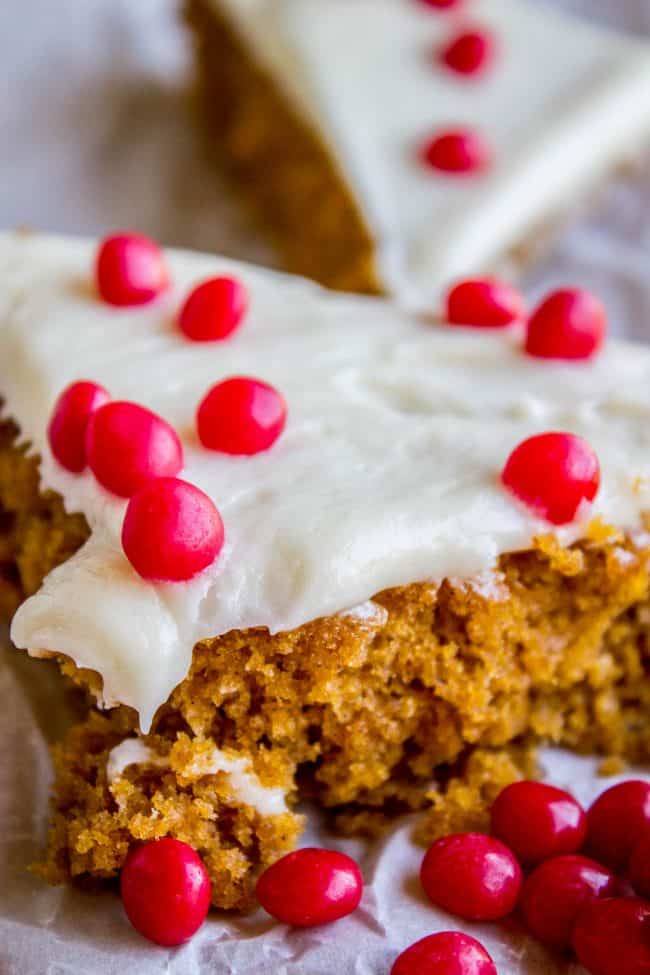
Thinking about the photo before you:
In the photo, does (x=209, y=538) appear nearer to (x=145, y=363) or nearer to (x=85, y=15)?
(x=145, y=363)

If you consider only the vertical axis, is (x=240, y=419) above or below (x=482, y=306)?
below

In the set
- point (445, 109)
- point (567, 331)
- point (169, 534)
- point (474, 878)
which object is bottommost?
point (474, 878)

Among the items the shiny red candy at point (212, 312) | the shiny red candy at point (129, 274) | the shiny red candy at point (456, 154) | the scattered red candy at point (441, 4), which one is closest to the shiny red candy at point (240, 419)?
the shiny red candy at point (212, 312)

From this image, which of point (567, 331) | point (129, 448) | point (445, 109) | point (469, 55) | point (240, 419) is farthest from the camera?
point (469, 55)

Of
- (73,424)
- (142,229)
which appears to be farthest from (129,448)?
(142,229)

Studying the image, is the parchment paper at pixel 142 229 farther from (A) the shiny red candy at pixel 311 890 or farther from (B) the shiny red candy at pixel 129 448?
(B) the shiny red candy at pixel 129 448

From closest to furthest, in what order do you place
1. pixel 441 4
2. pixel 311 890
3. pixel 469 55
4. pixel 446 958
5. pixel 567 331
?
pixel 446 958 → pixel 311 890 → pixel 567 331 → pixel 469 55 → pixel 441 4

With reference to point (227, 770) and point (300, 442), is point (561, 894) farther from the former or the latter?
point (300, 442)

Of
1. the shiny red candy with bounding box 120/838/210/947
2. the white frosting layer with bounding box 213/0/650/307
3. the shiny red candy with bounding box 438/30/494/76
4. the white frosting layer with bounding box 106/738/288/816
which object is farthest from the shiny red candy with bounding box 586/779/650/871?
the shiny red candy with bounding box 438/30/494/76

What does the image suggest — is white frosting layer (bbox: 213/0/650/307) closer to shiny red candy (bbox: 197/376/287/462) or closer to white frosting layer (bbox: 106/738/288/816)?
shiny red candy (bbox: 197/376/287/462)
